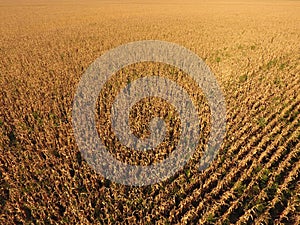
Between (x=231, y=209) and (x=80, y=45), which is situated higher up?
(x=80, y=45)

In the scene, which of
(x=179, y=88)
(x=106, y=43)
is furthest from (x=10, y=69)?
(x=179, y=88)

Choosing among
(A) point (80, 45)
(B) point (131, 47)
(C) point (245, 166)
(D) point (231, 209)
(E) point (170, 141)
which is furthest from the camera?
(A) point (80, 45)

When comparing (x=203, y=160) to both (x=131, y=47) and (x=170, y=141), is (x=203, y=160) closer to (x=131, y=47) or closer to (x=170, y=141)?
(x=170, y=141)

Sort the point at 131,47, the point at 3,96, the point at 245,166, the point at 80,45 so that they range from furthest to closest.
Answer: the point at 80,45, the point at 131,47, the point at 3,96, the point at 245,166

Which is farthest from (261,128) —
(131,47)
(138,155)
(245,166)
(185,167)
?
(131,47)

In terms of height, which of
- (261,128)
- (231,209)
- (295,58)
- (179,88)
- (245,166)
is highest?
(295,58)

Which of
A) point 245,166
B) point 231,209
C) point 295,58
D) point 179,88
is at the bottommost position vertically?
point 231,209

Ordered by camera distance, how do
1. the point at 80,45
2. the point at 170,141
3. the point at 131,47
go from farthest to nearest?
the point at 80,45, the point at 131,47, the point at 170,141

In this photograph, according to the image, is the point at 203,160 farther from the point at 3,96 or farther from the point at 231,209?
the point at 3,96

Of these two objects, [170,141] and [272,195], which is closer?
[272,195]
